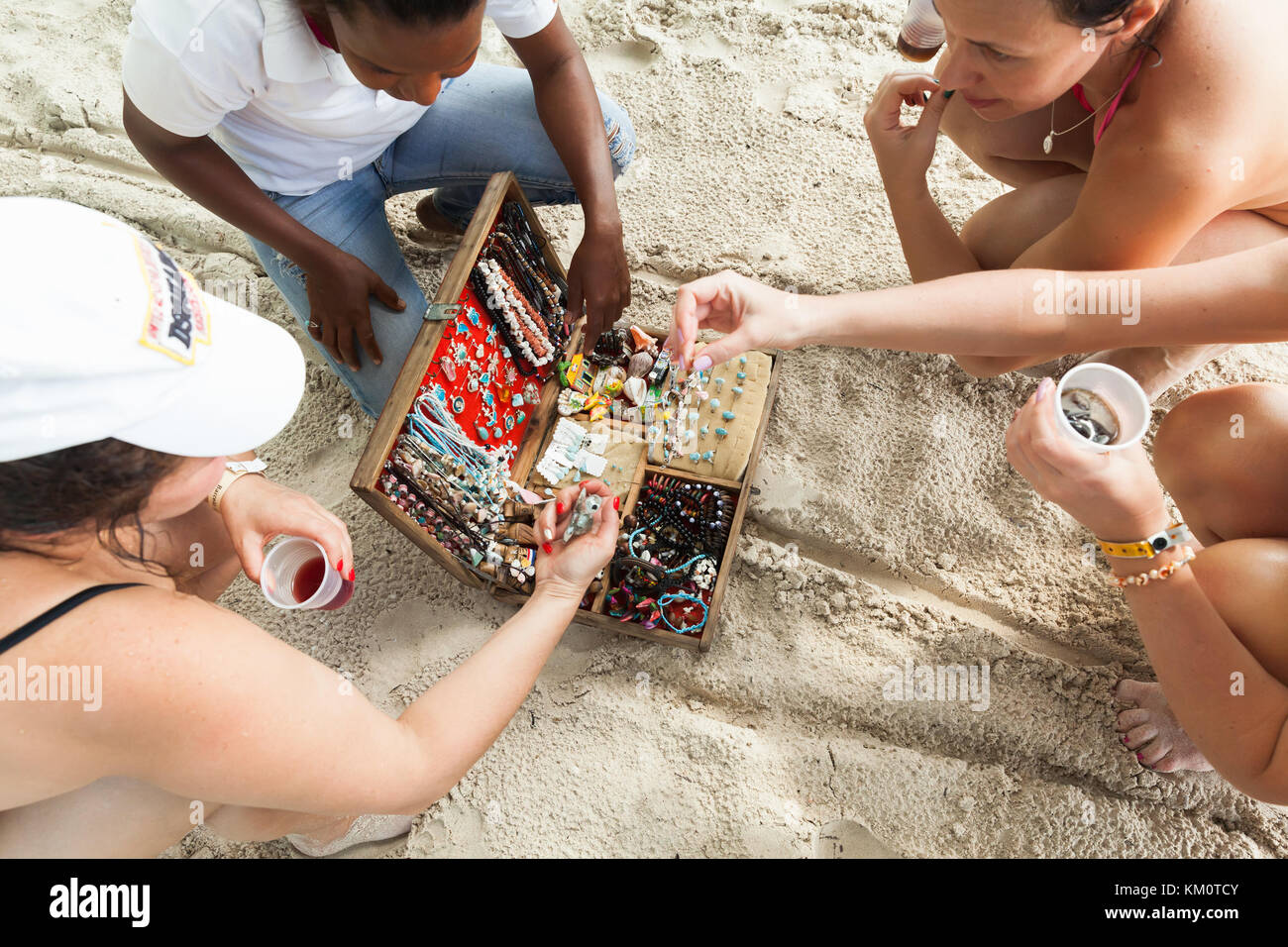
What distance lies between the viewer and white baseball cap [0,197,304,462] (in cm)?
75

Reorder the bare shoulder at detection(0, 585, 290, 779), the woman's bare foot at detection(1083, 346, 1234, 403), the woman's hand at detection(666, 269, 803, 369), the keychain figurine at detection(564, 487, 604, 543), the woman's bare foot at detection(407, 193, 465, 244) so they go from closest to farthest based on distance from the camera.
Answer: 1. the bare shoulder at detection(0, 585, 290, 779)
2. the woman's hand at detection(666, 269, 803, 369)
3. the keychain figurine at detection(564, 487, 604, 543)
4. the woman's bare foot at detection(1083, 346, 1234, 403)
5. the woman's bare foot at detection(407, 193, 465, 244)

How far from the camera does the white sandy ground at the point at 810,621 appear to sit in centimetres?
154

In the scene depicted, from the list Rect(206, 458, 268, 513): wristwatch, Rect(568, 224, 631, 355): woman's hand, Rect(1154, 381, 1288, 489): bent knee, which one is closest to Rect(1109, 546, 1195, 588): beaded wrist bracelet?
Rect(1154, 381, 1288, 489): bent knee

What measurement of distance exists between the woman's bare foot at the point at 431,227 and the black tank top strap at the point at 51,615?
1631mm

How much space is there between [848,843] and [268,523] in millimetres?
1337

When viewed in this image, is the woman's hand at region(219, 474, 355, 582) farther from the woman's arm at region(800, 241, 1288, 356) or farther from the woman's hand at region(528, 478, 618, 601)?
the woman's arm at region(800, 241, 1288, 356)

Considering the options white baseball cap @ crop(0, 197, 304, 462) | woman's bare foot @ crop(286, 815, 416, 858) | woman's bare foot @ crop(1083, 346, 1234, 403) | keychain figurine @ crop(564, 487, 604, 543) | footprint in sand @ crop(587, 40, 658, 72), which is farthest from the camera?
footprint in sand @ crop(587, 40, 658, 72)

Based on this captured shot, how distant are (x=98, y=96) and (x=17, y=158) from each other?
1.15 feet

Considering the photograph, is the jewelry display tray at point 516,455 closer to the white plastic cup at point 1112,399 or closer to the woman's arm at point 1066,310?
the woman's arm at point 1066,310

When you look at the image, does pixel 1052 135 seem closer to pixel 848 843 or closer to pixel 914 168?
pixel 914 168

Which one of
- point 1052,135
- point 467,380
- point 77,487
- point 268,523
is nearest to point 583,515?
point 467,380

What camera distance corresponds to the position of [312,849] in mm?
1612

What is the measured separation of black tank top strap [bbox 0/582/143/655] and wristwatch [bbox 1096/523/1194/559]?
1484 millimetres
